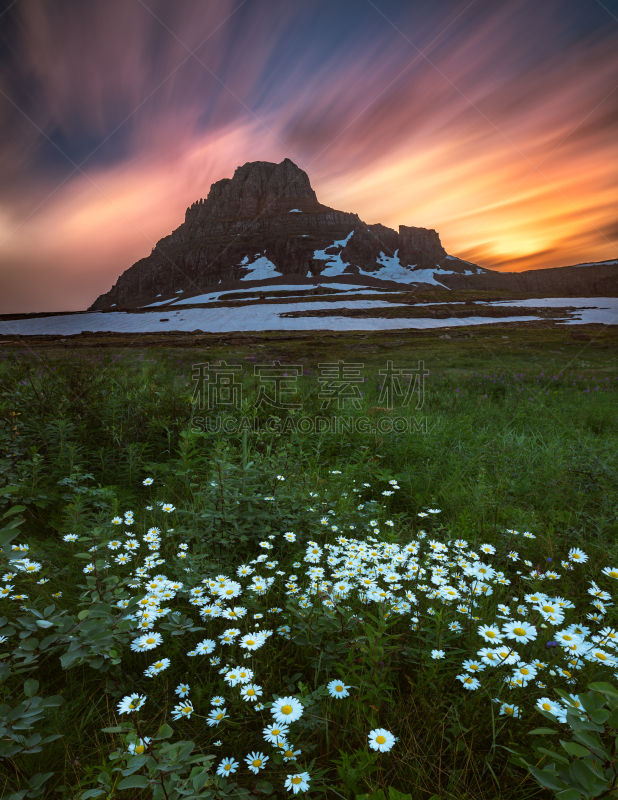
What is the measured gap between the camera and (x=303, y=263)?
14125cm

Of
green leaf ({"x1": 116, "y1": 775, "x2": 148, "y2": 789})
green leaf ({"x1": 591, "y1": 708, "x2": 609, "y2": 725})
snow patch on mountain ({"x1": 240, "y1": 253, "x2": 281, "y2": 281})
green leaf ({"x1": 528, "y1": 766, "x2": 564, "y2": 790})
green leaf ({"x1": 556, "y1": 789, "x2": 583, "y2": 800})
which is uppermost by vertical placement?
snow patch on mountain ({"x1": 240, "y1": 253, "x2": 281, "y2": 281})

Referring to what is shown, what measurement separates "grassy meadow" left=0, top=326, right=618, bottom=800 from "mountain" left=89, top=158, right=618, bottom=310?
386ft

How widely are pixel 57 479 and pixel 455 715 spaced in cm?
444

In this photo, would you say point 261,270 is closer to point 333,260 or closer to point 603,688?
point 333,260

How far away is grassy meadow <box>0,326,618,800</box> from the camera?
4.67 feet

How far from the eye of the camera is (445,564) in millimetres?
2676

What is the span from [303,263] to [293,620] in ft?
489

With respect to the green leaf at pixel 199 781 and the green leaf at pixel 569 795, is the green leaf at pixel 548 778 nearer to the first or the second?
the green leaf at pixel 569 795

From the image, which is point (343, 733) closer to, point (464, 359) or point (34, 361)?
point (34, 361)

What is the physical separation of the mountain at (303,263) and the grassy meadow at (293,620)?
118 metres

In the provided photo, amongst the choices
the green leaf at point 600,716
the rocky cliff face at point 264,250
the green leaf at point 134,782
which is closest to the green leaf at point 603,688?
the green leaf at point 600,716

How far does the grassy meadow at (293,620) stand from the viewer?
1425mm

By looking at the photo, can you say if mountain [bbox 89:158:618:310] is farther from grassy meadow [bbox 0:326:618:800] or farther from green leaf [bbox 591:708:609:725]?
green leaf [bbox 591:708:609:725]

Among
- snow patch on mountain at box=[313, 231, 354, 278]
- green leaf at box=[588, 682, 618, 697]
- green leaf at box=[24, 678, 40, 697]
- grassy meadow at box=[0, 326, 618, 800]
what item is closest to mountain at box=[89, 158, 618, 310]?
snow patch on mountain at box=[313, 231, 354, 278]
